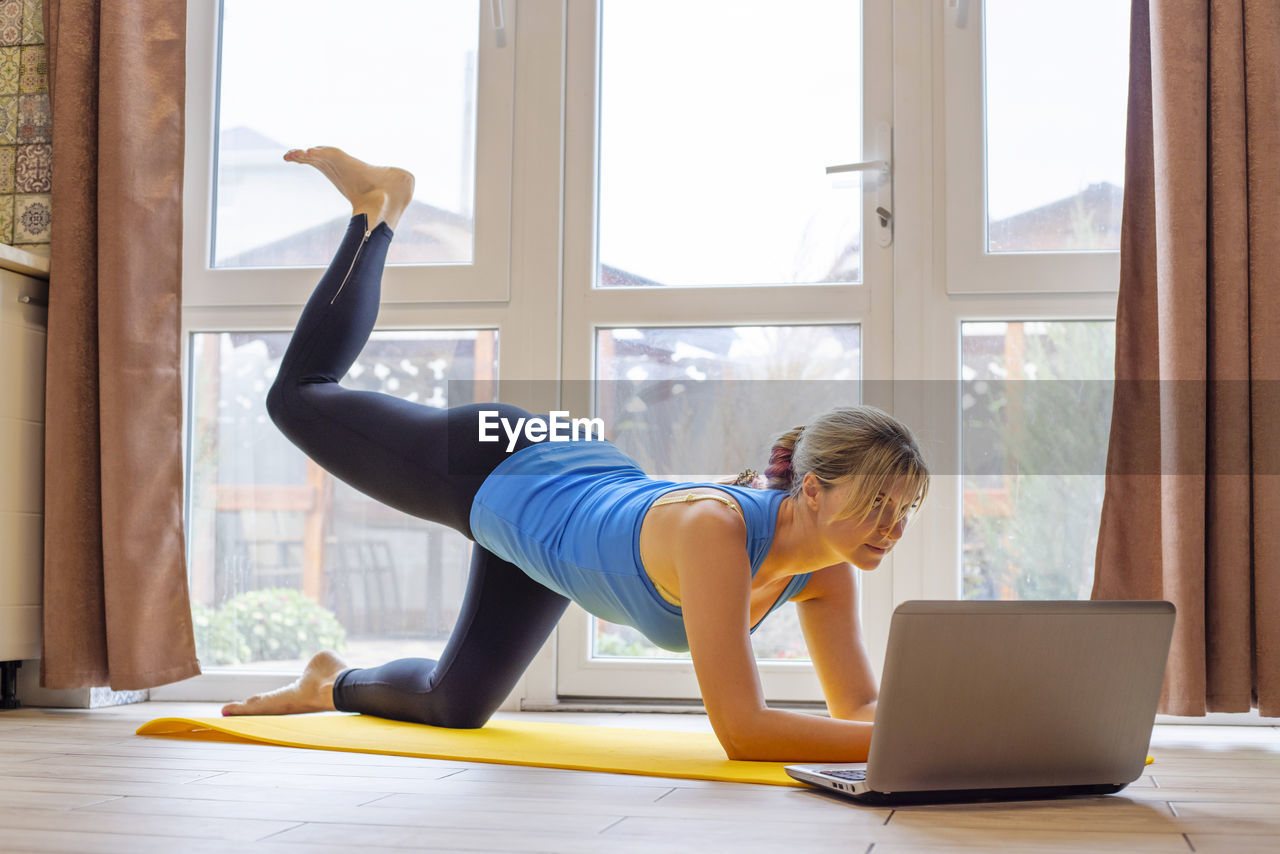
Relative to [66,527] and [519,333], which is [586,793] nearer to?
[519,333]

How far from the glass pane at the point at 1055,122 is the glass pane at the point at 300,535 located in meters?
1.14

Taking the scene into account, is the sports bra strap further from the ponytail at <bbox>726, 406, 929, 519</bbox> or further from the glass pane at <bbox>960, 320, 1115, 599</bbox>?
the glass pane at <bbox>960, 320, 1115, 599</bbox>

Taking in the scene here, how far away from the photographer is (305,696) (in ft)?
7.07

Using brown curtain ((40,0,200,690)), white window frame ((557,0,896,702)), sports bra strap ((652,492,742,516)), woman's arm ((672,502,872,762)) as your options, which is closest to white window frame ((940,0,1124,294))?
white window frame ((557,0,896,702))

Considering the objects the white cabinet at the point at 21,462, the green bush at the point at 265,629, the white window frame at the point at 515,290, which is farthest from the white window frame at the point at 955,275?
the white cabinet at the point at 21,462

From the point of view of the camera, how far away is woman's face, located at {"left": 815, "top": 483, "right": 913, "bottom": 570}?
158 centimetres

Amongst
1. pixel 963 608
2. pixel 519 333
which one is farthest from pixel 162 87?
pixel 963 608

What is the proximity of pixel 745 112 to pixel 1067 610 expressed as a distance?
1.60 m

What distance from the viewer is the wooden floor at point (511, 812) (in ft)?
3.65

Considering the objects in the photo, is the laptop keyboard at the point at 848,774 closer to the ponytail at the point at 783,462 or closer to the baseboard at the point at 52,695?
the ponytail at the point at 783,462

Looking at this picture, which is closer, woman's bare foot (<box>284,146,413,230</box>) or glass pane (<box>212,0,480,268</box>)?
woman's bare foot (<box>284,146,413,230</box>)

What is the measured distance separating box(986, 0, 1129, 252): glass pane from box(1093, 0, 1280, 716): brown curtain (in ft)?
0.67

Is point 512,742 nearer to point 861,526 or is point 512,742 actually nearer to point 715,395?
point 861,526

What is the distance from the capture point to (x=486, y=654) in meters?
2.01
